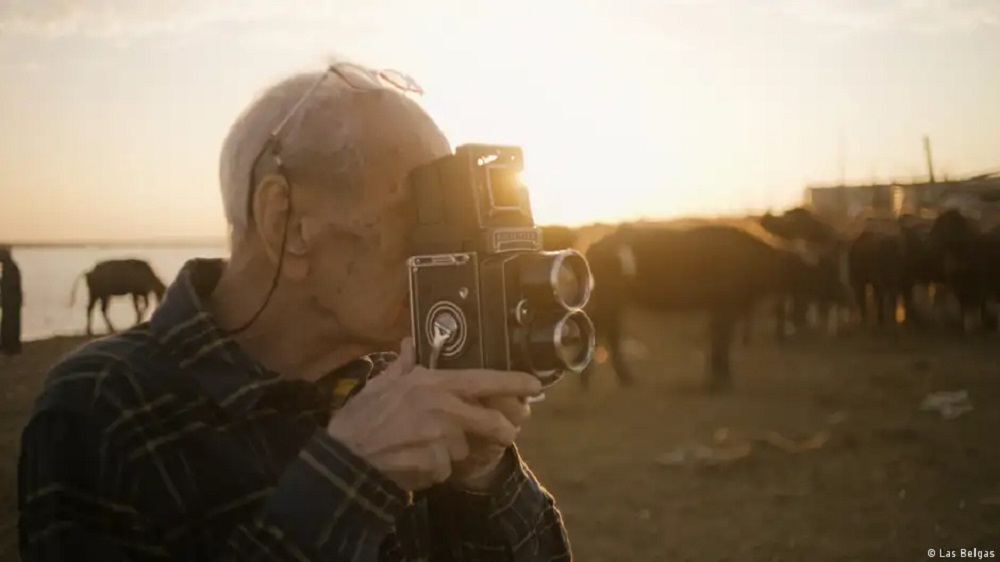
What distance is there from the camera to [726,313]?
8.80 metres

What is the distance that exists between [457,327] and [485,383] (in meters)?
0.11

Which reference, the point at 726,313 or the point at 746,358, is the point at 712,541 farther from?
the point at 746,358

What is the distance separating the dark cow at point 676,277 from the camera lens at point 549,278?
7326mm

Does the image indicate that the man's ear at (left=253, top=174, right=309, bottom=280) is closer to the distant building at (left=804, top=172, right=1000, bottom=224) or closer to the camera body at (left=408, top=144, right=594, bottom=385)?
the camera body at (left=408, top=144, right=594, bottom=385)

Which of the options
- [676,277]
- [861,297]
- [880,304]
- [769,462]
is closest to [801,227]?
[861,297]

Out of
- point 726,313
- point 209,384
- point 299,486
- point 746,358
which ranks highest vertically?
point 209,384

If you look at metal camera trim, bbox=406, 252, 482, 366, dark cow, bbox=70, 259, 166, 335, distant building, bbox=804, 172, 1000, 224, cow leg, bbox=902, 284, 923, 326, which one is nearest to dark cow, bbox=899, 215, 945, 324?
cow leg, bbox=902, 284, 923, 326

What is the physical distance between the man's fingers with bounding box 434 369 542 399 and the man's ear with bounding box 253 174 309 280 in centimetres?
32

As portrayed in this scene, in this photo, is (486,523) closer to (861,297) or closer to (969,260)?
(969,260)

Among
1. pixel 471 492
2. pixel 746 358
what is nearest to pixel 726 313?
pixel 746 358

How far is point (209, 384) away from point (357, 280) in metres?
0.27

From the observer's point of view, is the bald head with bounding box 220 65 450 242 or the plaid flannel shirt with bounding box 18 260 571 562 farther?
the bald head with bounding box 220 65 450 242

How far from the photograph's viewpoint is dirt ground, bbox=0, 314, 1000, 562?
4.60 metres

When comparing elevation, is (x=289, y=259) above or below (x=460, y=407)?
above
